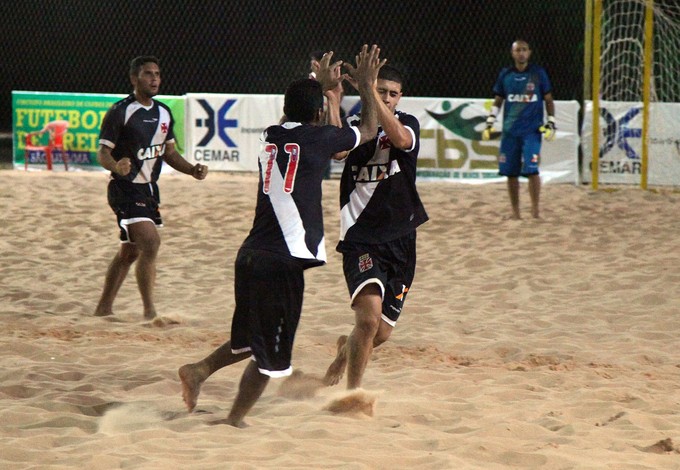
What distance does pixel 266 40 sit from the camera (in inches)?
894

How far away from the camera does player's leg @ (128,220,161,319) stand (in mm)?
7227

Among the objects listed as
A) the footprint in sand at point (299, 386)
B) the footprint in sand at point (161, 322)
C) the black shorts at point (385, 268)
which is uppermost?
the black shorts at point (385, 268)

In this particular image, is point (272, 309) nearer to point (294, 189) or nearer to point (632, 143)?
point (294, 189)

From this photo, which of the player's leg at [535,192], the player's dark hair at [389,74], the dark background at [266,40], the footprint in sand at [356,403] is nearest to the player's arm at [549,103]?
the player's leg at [535,192]

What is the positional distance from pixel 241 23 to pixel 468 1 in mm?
5234

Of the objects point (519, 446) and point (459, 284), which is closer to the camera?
point (519, 446)

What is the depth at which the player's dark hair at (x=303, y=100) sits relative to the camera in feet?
15.2

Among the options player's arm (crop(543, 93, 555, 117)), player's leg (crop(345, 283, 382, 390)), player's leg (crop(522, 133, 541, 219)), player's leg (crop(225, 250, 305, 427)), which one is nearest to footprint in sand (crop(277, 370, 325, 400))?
player's leg (crop(345, 283, 382, 390))

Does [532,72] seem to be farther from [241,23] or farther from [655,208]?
[241,23]

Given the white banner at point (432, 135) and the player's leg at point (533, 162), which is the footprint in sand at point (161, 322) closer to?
the player's leg at point (533, 162)

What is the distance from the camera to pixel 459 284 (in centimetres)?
879

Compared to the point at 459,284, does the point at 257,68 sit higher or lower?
higher

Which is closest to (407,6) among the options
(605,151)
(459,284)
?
(605,151)

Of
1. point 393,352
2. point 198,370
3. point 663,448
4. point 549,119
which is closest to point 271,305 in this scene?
point 198,370
